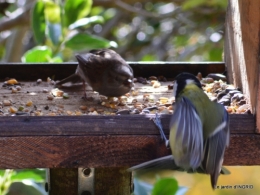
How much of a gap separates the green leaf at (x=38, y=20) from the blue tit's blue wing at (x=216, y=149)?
1610 millimetres

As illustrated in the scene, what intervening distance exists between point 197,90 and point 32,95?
0.84 m

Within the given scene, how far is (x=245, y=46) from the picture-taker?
2488mm

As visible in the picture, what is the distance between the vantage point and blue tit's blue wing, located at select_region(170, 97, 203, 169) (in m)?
2.04

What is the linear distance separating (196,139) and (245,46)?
611 millimetres

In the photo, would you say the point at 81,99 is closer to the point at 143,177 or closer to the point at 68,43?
the point at 68,43

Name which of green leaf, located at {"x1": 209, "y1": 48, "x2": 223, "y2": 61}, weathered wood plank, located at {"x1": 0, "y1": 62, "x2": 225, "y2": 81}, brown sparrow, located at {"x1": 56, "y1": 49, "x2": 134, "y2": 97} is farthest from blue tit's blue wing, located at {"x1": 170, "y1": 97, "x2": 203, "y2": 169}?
green leaf, located at {"x1": 209, "y1": 48, "x2": 223, "y2": 61}

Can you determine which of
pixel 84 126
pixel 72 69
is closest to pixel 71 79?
pixel 72 69

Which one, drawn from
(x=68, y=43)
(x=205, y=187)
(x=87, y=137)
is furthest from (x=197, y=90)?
(x=205, y=187)

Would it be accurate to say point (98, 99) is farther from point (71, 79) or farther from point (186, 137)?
point (186, 137)

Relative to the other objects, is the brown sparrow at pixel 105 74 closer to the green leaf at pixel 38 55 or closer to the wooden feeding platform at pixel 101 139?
→ the green leaf at pixel 38 55

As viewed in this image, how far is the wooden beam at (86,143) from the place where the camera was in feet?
6.80

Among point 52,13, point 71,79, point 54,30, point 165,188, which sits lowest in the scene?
point 165,188

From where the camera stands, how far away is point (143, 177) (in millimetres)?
4477

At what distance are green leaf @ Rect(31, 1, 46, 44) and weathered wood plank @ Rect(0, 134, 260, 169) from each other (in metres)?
1.45
